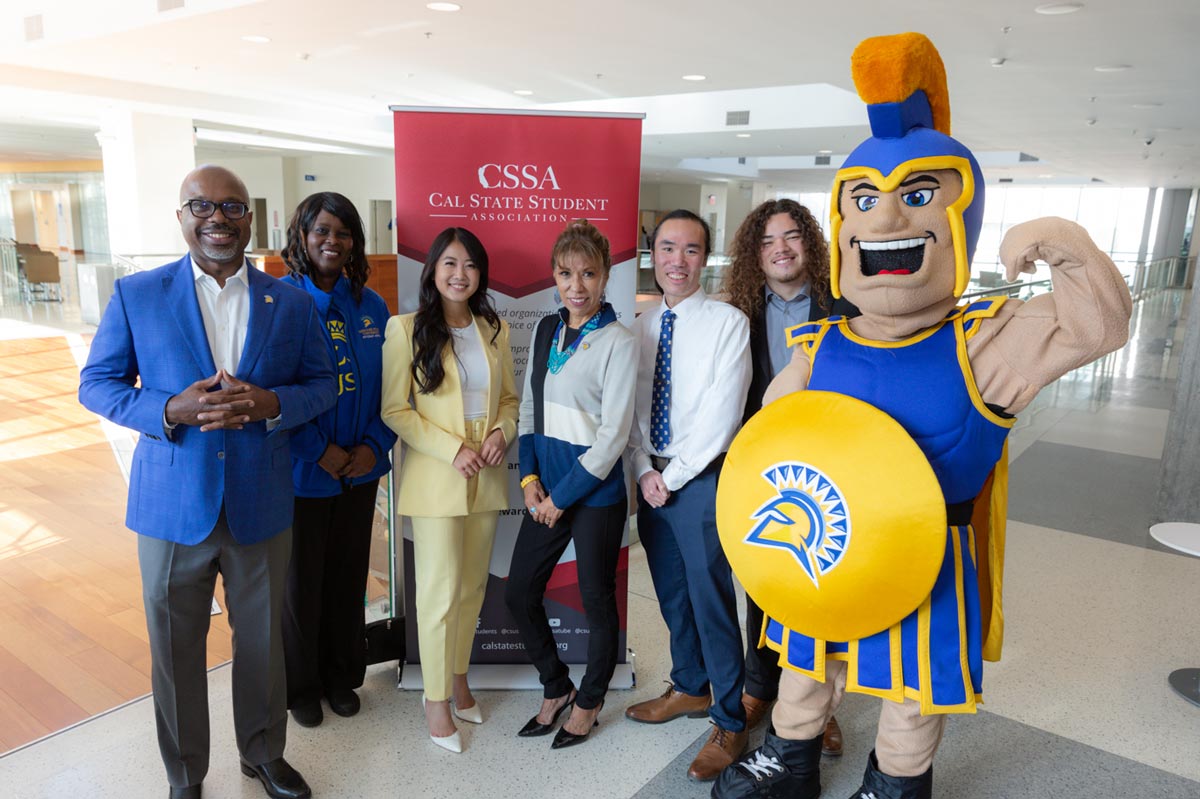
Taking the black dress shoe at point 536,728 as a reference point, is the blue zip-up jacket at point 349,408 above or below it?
above

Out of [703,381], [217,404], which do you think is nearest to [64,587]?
[217,404]

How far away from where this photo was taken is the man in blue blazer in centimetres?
193

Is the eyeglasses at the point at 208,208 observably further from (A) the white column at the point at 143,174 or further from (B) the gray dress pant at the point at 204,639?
(A) the white column at the point at 143,174

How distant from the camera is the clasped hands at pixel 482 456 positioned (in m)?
2.44

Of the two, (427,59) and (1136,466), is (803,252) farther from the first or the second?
(427,59)

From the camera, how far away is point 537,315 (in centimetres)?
282

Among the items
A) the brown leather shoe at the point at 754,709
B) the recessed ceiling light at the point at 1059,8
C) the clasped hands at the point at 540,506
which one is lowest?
the brown leather shoe at the point at 754,709

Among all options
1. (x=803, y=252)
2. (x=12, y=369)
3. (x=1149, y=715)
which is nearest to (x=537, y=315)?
(x=803, y=252)

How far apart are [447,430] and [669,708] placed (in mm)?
1199

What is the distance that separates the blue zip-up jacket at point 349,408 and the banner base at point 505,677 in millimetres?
806

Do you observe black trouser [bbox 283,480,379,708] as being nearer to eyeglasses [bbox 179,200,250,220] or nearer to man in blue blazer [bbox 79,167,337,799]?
man in blue blazer [bbox 79,167,337,799]

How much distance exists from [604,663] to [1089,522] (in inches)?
146

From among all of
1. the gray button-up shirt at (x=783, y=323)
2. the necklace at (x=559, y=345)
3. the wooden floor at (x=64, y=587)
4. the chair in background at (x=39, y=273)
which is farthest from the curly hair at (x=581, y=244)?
the chair in background at (x=39, y=273)

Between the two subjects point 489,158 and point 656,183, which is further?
point 656,183
